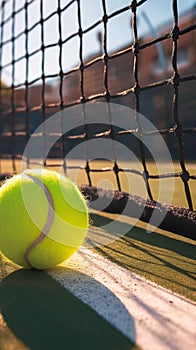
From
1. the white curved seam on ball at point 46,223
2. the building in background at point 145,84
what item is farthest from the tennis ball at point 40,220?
the building in background at point 145,84

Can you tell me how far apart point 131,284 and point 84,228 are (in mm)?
238

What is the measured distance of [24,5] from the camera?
3.82m

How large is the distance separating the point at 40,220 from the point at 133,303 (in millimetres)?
369

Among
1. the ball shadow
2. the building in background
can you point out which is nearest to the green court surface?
the ball shadow

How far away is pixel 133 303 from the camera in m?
1.12

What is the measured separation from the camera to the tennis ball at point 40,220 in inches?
49.9

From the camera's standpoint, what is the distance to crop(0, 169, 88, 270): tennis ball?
4.16ft

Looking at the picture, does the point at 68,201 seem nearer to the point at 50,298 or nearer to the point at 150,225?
the point at 50,298

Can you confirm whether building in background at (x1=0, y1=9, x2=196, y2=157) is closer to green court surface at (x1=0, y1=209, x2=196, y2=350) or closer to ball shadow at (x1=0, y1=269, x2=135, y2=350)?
green court surface at (x1=0, y1=209, x2=196, y2=350)

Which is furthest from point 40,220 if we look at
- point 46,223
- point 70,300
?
point 70,300

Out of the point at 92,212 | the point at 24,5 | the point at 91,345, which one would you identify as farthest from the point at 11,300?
the point at 24,5

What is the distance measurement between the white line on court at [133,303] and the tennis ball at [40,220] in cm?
10

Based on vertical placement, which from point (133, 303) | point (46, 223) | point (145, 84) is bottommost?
point (133, 303)

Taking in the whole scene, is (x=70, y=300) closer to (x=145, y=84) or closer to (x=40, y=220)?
(x=40, y=220)
